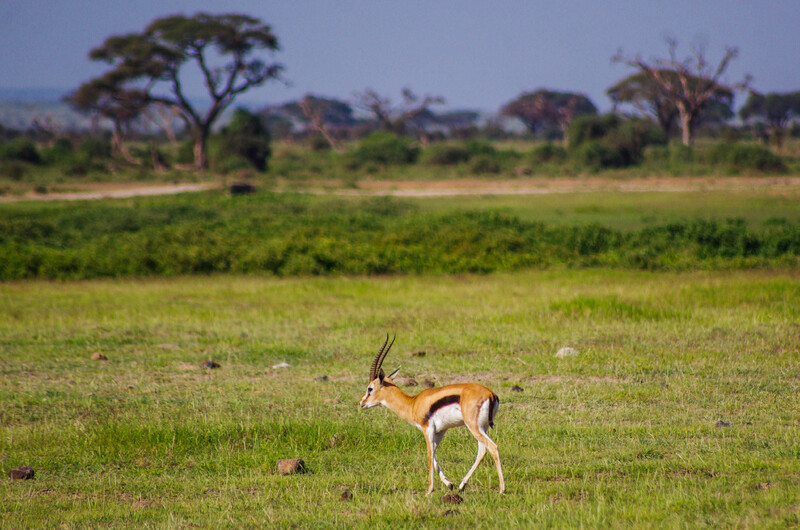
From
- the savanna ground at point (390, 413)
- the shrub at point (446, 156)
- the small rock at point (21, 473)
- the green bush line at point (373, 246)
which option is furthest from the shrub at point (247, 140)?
the small rock at point (21, 473)

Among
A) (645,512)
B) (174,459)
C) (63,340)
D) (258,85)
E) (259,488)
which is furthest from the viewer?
(258,85)

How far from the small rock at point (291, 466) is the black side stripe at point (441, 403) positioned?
154 centimetres

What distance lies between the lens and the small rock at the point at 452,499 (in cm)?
501

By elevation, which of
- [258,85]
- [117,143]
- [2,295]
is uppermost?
[258,85]

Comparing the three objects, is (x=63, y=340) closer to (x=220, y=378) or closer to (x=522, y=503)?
(x=220, y=378)

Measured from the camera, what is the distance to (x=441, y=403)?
4.83 meters

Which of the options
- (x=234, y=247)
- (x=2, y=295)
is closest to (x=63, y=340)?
(x=2, y=295)

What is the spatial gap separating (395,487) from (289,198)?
98.5ft

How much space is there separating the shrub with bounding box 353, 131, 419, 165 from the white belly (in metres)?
50.3

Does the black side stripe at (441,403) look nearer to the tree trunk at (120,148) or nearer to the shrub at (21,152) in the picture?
the shrub at (21,152)

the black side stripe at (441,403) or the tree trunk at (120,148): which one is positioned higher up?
the tree trunk at (120,148)

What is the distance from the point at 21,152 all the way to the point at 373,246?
3817cm

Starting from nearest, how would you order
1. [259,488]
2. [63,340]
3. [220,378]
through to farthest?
[259,488] → [220,378] → [63,340]

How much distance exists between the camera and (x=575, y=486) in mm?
5367
